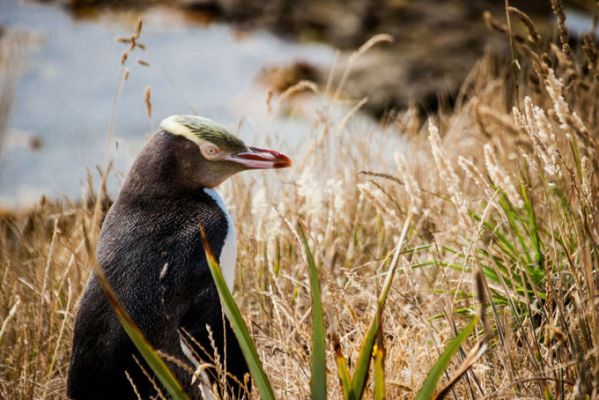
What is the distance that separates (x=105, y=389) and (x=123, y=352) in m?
0.09

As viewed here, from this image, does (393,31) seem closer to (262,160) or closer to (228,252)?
(262,160)

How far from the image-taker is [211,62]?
765 centimetres

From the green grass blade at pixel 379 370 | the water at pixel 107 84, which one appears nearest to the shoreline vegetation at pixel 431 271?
the green grass blade at pixel 379 370

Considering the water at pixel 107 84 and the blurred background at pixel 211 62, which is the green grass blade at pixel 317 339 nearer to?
the blurred background at pixel 211 62

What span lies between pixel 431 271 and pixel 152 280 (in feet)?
3.22

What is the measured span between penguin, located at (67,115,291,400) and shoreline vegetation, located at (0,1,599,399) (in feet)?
0.36

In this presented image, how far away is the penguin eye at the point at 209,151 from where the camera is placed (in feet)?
5.31

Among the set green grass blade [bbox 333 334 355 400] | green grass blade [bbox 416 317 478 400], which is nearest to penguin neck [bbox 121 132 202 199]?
green grass blade [bbox 333 334 355 400]

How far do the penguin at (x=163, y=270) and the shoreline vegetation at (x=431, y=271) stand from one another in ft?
0.36

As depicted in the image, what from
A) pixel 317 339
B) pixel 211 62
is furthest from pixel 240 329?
pixel 211 62

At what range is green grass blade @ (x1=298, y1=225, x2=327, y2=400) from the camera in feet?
3.88

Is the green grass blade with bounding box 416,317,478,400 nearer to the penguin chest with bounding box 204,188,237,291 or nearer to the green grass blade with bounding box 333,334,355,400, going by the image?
the green grass blade with bounding box 333,334,355,400

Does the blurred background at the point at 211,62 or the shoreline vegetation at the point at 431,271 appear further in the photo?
the blurred background at the point at 211,62

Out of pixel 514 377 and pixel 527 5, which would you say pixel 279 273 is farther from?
pixel 527 5
